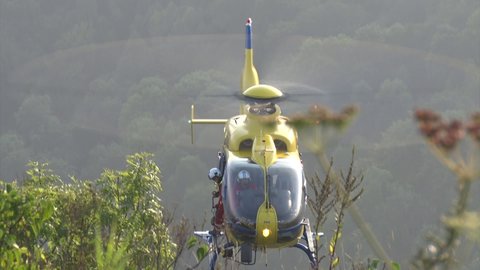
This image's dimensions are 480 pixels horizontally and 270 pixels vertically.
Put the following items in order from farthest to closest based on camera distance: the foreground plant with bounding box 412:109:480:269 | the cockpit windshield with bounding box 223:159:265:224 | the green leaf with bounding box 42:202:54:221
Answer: the cockpit windshield with bounding box 223:159:265:224 < the green leaf with bounding box 42:202:54:221 < the foreground plant with bounding box 412:109:480:269

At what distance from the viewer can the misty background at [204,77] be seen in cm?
8419

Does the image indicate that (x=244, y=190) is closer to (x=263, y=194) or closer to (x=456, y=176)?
(x=263, y=194)

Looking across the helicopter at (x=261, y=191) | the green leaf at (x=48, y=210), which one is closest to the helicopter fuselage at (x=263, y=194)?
the helicopter at (x=261, y=191)

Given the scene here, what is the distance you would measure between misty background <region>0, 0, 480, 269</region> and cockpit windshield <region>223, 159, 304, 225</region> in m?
57.6

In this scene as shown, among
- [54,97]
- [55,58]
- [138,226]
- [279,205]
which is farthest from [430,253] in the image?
Answer: [55,58]

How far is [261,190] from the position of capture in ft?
39.3

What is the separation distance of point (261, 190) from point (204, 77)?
Result: 290 ft

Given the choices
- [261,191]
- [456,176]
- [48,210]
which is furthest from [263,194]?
[456,176]

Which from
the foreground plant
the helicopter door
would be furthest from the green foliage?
the foreground plant

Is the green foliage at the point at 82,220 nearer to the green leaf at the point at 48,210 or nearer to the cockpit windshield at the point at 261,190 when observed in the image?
the green leaf at the point at 48,210

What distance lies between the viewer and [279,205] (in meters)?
11.9

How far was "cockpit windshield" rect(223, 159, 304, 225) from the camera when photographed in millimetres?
11922

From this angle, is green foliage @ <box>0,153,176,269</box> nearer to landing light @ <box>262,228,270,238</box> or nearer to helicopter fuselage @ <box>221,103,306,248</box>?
helicopter fuselage @ <box>221,103,306,248</box>

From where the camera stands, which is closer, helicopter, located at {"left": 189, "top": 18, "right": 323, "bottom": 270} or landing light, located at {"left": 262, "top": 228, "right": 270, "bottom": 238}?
landing light, located at {"left": 262, "top": 228, "right": 270, "bottom": 238}
